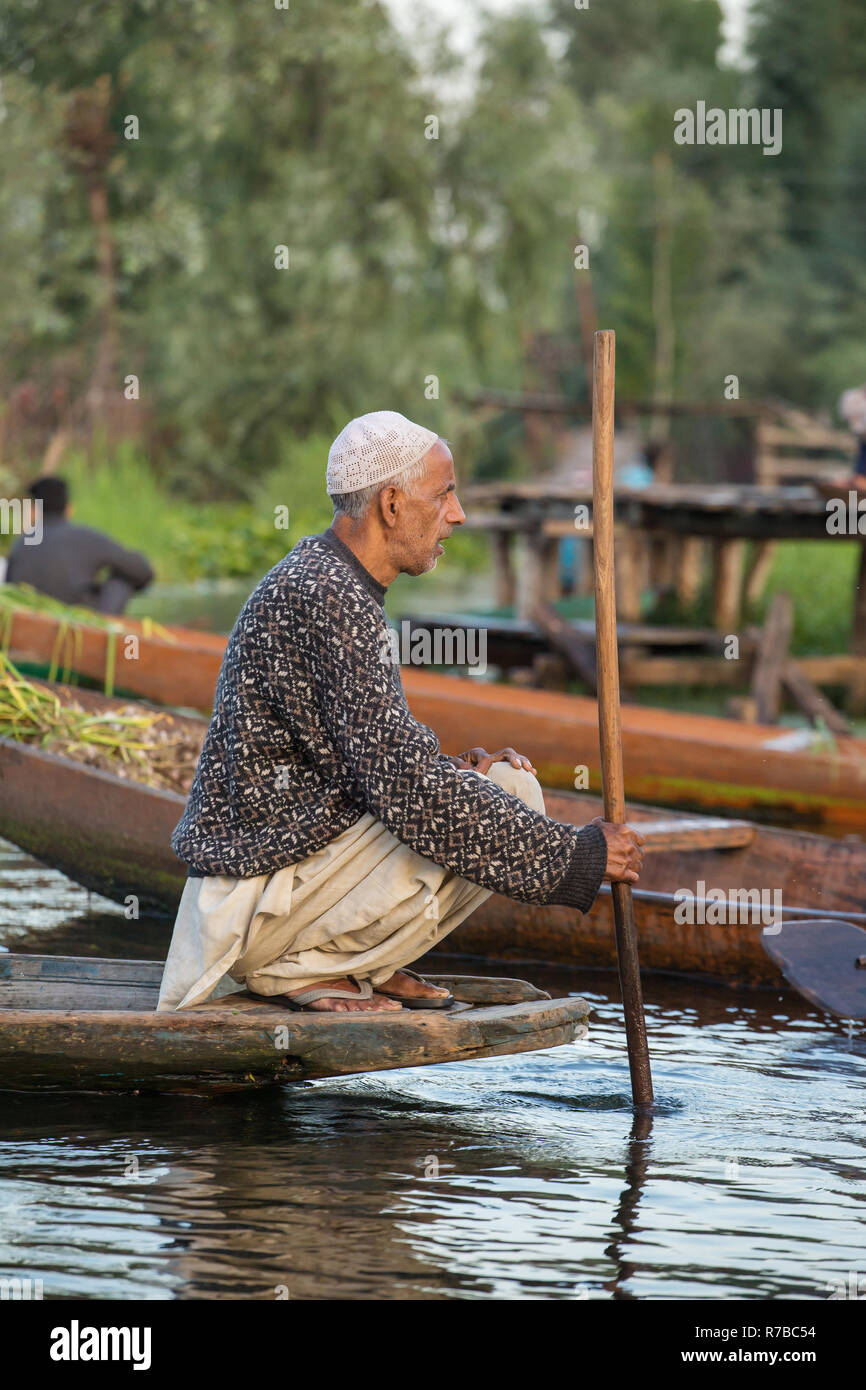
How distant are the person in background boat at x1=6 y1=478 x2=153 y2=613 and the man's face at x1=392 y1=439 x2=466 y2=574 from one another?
560cm

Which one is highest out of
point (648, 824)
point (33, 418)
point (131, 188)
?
point (131, 188)

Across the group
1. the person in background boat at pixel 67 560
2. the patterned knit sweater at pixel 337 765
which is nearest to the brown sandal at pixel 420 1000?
the patterned knit sweater at pixel 337 765

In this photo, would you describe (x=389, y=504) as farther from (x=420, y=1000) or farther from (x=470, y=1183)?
(x=470, y=1183)

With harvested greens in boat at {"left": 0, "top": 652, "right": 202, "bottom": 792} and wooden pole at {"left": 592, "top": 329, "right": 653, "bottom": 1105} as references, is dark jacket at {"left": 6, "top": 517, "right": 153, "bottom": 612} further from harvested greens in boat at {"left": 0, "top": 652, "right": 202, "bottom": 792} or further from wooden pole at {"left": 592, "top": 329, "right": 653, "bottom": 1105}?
wooden pole at {"left": 592, "top": 329, "right": 653, "bottom": 1105}

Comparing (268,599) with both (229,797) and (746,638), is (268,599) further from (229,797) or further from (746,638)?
(746,638)

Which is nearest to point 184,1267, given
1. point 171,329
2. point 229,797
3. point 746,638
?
point 229,797

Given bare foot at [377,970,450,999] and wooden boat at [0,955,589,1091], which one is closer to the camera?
wooden boat at [0,955,589,1091]

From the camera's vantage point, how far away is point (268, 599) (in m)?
3.61

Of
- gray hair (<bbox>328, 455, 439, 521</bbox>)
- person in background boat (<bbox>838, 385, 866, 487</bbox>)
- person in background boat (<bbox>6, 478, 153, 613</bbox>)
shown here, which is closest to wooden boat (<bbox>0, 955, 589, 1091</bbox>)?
gray hair (<bbox>328, 455, 439, 521</bbox>)

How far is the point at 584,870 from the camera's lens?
3619mm

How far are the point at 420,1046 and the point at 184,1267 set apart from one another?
70 cm

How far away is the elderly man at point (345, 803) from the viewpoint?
354cm

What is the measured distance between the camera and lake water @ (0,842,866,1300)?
305 cm

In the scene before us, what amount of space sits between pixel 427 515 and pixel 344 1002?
1039 mm
